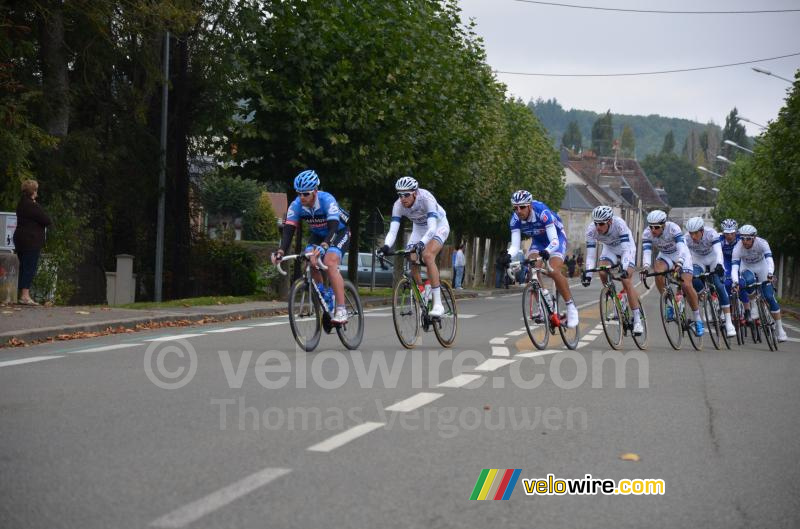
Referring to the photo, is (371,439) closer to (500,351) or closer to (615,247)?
(500,351)

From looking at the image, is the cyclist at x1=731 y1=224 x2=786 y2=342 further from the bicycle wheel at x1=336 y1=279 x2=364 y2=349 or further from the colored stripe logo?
the colored stripe logo

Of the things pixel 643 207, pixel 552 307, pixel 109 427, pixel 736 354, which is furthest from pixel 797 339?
pixel 643 207

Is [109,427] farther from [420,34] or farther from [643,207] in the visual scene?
[643,207]

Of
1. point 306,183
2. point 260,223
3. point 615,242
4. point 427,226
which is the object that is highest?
point 260,223

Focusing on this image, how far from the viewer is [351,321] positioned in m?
12.8

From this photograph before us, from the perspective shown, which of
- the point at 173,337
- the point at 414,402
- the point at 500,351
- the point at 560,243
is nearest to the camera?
the point at 414,402

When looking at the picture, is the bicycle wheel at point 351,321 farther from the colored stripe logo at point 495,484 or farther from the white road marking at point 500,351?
the colored stripe logo at point 495,484

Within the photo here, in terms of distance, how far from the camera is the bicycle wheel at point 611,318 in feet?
47.2

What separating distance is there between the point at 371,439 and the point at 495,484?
4.20 ft

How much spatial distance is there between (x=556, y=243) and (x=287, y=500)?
8.78m

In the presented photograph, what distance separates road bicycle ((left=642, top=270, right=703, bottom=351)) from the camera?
615 inches

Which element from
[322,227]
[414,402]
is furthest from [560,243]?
[414,402]

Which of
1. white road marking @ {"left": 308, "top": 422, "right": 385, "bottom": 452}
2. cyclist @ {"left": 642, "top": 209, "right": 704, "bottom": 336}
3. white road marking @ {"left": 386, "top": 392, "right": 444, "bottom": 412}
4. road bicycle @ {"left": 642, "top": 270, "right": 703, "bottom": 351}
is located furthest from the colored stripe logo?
road bicycle @ {"left": 642, "top": 270, "right": 703, "bottom": 351}

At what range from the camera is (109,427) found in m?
7.03
